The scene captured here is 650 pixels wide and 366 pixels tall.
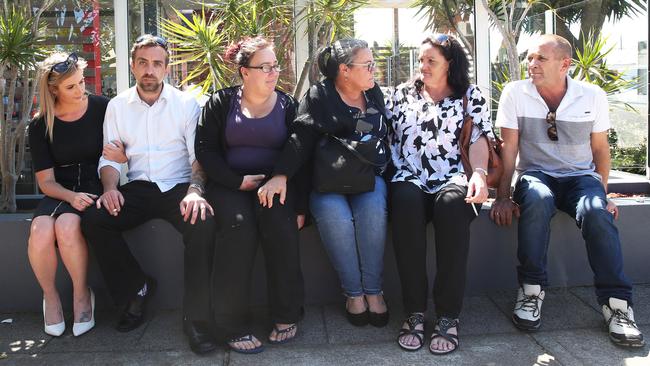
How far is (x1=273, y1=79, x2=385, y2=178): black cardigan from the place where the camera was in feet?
10.6

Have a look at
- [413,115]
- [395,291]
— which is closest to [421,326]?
[395,291]

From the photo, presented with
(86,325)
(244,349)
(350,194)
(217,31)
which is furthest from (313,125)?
(217,31)

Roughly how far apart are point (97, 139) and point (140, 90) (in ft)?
1.20

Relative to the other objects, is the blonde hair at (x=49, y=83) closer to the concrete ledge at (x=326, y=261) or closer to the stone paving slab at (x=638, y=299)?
the concrete ledge at (x=326, y=261)

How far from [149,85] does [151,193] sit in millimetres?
584

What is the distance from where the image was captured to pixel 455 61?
3408 mm

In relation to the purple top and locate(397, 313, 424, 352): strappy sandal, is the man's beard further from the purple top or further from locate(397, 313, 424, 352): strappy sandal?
locate(397, 313, 424, 352): strappy sandal

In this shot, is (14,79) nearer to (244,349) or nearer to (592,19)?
(244,349)

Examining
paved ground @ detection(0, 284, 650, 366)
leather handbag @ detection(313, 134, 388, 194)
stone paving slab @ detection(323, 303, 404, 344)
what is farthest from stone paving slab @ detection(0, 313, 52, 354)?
leather handbag @ detection(313, 134, 388, 194)

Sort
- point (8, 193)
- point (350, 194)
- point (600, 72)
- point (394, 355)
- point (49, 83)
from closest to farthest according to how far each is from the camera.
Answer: point (394, 355), point (350, 194), point (49, 83), point (8, 193), point (600, 72)

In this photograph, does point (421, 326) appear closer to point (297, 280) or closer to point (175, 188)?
point (297, 280)

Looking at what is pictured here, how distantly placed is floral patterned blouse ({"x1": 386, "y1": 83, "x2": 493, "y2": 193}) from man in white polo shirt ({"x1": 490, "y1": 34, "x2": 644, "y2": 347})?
0.89 ft

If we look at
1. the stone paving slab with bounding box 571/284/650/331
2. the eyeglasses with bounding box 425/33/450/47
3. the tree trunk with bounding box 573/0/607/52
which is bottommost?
the stone paving slab with bounding box 571/284/650/331

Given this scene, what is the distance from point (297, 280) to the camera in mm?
3123
